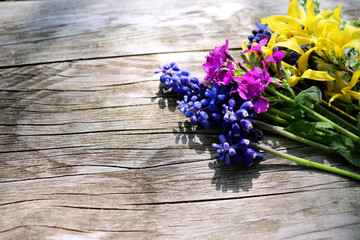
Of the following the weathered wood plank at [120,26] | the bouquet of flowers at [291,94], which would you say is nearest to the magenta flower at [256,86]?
the bouquet of flowers at [291,94]

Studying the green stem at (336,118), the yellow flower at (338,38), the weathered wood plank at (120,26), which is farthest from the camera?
the weathered wood plank at (120,26)

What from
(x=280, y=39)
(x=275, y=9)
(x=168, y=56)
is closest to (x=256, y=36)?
(x=280, y=39)

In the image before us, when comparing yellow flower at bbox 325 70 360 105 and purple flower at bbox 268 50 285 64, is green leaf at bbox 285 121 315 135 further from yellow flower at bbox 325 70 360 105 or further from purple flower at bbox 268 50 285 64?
purple flower at bbox 268 50 285 64

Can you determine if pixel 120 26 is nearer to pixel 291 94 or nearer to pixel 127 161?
pixel 127 161

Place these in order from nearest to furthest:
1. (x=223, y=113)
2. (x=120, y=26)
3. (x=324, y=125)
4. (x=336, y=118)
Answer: (x=324, y=125) < (x=336, y=118) < (x=223, y=113) < (x=120, y=26)

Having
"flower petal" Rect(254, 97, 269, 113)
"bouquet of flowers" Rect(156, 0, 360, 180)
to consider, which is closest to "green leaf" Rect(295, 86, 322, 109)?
→ "bouquet of flowers" Rect(156, 0, 360, 180)

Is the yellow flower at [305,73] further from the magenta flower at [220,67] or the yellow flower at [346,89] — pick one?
the magenta flower at [220,67]

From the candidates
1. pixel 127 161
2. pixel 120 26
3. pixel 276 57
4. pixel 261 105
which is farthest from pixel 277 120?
pixel 120 26
